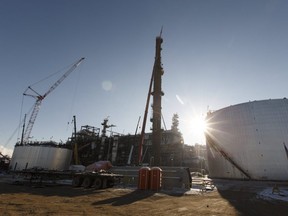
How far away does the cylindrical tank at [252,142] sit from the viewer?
1993 inches

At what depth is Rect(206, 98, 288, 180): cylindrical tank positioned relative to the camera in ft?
166

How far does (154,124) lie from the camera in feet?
195

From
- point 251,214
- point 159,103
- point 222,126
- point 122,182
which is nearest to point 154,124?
point 159,103

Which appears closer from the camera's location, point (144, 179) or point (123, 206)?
point (123, 206)

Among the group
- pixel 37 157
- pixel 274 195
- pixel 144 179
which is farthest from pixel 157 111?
pixel 274 195

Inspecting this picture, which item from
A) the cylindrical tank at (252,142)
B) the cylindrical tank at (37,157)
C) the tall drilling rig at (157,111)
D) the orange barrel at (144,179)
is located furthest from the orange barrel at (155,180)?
the cylindrical tank at (37,157)

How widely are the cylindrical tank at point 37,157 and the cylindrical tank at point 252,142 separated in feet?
147

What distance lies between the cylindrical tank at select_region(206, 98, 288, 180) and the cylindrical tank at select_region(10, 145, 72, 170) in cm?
4492

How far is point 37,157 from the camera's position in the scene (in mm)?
63562

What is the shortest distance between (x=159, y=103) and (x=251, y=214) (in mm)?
46955

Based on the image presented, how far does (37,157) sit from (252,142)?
57099 millimetres

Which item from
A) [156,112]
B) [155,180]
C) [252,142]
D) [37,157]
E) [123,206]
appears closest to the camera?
[123,206]

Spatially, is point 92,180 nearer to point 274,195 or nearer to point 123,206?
point 123,206

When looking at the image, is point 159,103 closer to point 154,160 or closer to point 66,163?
point 154,160
